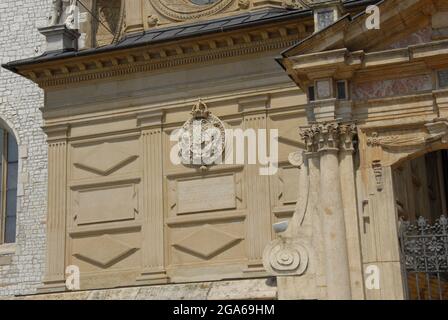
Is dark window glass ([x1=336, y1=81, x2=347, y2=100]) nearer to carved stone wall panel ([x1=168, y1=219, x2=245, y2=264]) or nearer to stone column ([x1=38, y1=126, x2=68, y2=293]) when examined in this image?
carved stone wall panel ([x1=168, y1=219, x2=245, y2=264])

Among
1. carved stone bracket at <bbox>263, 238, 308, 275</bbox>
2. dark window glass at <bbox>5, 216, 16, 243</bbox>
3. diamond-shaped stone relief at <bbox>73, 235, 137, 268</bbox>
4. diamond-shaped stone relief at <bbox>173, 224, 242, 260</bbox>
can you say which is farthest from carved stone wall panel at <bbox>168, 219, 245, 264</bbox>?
carved stone bracket at <bbox>263, 238, 308, 275</bbox>

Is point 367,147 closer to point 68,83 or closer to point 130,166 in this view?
point 130,166

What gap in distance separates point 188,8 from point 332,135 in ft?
32.8

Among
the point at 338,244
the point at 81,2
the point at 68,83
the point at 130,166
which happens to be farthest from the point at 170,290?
the point at 81,2

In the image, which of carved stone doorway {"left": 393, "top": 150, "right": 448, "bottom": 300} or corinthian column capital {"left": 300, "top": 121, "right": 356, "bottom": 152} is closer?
carved stone doorway {"left": 393, "top": 150, "right": 448, "bottom": 300}

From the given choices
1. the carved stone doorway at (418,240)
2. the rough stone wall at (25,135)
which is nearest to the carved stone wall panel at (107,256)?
the rough stone wall at (25,135)

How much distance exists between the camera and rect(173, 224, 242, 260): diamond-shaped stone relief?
69.7 feet

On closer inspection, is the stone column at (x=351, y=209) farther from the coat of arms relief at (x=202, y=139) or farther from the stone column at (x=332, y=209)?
the coat of arms relief at (x=202, y=139)

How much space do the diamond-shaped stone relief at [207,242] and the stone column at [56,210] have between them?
302cm

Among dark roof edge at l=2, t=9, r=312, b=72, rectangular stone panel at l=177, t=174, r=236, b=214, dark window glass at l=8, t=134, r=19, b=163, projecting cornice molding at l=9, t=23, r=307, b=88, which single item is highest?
dark roof edge at l=2, t=9, r=312, b=72

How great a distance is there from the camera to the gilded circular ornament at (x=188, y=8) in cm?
2322

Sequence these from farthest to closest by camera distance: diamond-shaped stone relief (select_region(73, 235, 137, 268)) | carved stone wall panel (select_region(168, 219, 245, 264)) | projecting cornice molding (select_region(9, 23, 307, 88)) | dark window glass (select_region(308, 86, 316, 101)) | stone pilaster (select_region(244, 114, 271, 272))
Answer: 1. diamond-shaped stone relief (select_region(73, 235, 137, 268))
2. projecting cornice molding (select_region(9, 23, 307, 88))
3. carved stone wall panel (select_region(168, 219, 245, 264))
4. stone pilaster (select_region(244, 114, 271, 272))
5. dark window glass (select_region(308, 86, 316, 101))

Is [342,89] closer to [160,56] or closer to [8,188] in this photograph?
[160,56]

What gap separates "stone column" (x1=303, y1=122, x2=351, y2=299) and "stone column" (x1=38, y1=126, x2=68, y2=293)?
9.80 metres
